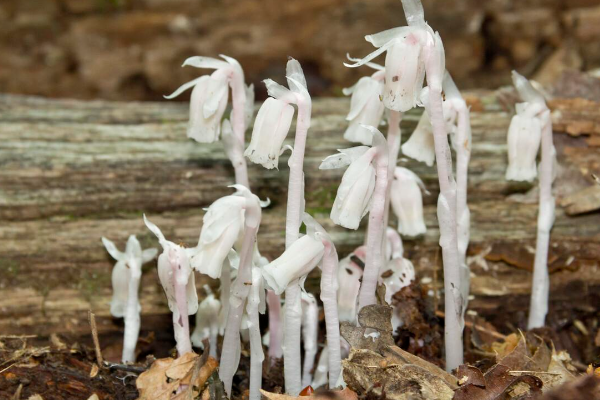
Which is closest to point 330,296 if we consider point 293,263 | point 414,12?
point 293,263

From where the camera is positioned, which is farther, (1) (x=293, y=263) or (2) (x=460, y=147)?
(2) (x=460, y=147)

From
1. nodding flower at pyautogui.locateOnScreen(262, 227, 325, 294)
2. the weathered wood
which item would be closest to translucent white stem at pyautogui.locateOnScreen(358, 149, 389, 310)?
nodding flower at pyautogui.locateOnScreen(262, 227, 325, 294)

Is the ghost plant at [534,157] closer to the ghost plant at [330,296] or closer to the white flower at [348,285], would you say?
the white flower at [348,285]

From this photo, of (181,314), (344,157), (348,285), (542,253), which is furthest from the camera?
(542,253)

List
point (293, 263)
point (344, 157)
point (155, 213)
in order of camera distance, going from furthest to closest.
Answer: point (155, 213), point (344, 157), point (293, 263)

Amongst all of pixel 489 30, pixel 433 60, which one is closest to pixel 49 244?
pixel 433 60

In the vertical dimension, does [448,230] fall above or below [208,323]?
above

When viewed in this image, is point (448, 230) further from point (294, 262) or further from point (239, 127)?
point (239, 127)

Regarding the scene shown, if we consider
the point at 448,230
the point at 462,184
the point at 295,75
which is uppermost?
the point at 295,75
